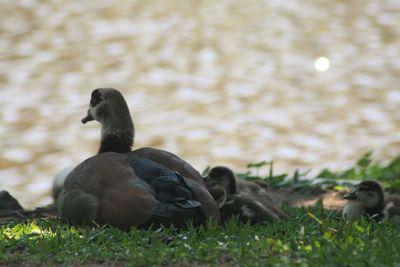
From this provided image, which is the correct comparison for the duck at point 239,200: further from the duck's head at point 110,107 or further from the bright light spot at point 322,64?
the bright light spot at point 322,64

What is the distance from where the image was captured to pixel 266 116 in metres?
17.1

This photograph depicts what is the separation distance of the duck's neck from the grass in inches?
33.8

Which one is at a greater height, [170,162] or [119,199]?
[170,162]

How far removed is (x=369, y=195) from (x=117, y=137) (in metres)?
2.31

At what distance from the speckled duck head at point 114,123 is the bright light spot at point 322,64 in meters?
11.3

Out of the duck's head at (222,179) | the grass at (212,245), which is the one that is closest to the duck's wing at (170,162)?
the duck's head at (222,179)

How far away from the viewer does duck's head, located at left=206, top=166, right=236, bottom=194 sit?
30.3ft

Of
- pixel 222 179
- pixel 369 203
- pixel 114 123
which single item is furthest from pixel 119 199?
pixel 369 203

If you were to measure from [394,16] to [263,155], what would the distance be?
10.4 metres

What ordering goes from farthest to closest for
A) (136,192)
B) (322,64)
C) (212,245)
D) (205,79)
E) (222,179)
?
1. (322,64)
2. (205,79)
3. (222,179)
4. (136,192)
5. (212,245)

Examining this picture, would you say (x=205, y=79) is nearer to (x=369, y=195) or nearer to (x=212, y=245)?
(x=369, y=195)

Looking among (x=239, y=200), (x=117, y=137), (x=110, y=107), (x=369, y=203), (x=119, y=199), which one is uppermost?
(x=110, y=107)

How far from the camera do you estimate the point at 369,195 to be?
921 centimetres

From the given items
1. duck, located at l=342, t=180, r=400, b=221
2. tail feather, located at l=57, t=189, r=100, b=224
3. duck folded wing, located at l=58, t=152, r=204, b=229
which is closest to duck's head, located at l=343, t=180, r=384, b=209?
duck, located at l=342, t=180, r=400, b=221
